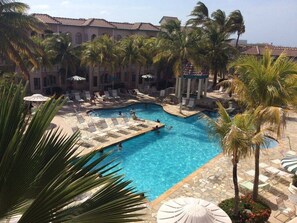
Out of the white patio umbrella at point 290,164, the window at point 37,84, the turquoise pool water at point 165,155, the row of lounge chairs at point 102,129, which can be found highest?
the window at point 37,84

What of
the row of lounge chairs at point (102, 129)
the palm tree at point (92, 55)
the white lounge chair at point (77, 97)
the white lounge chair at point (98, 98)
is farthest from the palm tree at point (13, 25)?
the white lounge chair at point (98, 98)

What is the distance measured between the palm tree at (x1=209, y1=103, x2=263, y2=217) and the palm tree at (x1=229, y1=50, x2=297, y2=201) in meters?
0.64

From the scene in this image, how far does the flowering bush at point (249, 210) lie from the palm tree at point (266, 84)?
3064 mm

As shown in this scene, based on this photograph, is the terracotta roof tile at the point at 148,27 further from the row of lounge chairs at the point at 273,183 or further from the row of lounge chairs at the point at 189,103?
the row of lounge chairs at the point at 273,183

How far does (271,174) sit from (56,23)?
31023 mm

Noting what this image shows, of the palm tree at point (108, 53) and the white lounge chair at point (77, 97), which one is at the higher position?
the palm tree at point (108, 53)

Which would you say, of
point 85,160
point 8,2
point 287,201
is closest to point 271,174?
point 287,201

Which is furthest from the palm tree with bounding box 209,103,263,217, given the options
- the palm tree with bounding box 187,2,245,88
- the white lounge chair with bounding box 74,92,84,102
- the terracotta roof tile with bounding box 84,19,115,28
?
the terracotta roof tile with bounding box 84,19,115,28

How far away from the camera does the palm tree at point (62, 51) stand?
1123 inches

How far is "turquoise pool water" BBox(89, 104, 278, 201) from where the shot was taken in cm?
1427

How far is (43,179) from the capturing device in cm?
241

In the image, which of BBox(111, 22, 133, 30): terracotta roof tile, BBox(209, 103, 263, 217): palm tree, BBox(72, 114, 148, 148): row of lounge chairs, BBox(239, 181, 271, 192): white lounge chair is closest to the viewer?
BBox(209, 103, 263, 217): palm tree

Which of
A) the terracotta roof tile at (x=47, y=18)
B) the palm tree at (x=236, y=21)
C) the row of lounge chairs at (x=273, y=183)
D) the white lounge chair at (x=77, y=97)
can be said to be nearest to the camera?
the row of lounge chairs at (x=273, y=183)

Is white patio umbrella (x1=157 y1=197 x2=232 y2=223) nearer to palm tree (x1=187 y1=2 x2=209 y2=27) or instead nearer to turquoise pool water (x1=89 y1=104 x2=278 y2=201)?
turquoise pool water (x1=89 y1=104 x2=278 y2=201)
